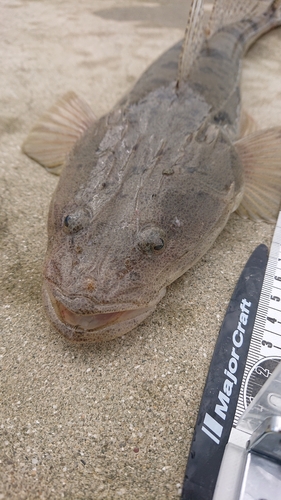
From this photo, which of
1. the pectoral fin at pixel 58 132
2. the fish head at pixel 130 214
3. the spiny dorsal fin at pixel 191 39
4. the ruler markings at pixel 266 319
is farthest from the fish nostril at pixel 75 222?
the spiny dorsal fin at pixel 191 39

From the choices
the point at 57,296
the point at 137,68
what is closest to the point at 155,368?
the point at 57,296

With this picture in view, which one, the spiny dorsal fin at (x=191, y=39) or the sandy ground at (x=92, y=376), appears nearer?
the sandy ground at (x=92, y=376)

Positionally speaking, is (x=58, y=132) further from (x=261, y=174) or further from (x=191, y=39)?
(x=261, y=174)

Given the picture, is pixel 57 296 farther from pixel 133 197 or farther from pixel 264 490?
pixel 264 490

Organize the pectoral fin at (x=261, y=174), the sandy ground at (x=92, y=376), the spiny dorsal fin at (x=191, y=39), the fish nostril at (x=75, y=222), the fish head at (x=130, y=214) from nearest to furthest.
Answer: the sandy ground at (x=92, y=376)
the fish head at (x=130, y=214)
the fish nostril at (x=75, y=222)
the pectoral fin at (x=261, y=174)
the spiny dorsal fin at (x=191, y=39)

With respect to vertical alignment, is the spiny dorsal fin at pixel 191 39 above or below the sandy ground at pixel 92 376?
above

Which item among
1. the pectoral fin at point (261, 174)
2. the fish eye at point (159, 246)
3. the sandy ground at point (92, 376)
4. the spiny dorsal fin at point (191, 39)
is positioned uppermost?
the spiny dorsal fin at point (191, 39)

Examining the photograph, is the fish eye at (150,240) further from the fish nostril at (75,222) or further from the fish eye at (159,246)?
the fish nostril at (75,222)
